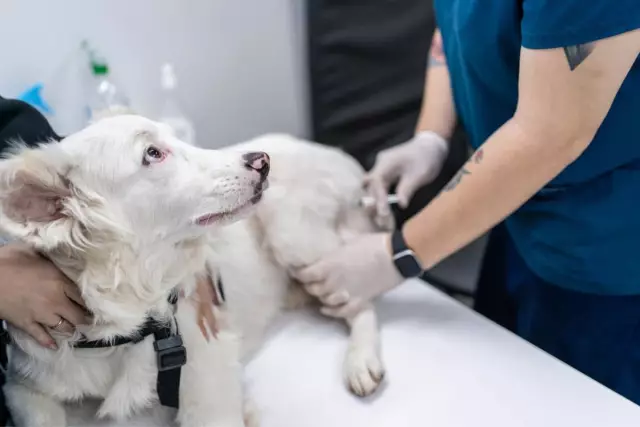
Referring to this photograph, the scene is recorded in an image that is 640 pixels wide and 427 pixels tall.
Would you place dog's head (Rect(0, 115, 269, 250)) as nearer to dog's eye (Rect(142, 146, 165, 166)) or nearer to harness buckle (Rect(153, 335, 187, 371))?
dog's eye (Rect(142, 146, 165, 166))

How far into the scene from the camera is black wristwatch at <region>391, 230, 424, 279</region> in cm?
104

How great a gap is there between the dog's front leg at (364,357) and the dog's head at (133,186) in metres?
0.30

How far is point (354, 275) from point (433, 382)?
0.21m

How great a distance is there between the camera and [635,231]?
97cm

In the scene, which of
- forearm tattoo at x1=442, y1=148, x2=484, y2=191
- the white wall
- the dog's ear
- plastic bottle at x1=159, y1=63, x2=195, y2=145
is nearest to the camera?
the dog's ear

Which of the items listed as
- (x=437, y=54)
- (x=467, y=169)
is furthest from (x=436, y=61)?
(x=467, y=169)

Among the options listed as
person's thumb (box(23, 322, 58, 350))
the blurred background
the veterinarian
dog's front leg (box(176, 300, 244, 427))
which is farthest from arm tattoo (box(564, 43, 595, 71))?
the blurred background

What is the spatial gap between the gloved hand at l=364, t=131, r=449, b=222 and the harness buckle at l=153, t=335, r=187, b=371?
1.67ft

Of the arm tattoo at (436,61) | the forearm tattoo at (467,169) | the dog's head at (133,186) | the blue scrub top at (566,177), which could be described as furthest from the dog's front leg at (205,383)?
the arm tattoo at (436,61)

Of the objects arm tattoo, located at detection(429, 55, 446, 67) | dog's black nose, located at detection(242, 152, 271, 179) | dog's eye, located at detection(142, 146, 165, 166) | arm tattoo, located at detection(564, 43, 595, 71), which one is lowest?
arm tattoo, located at detection(429, 55, 446, 67)

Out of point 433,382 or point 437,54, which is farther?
point 437,54

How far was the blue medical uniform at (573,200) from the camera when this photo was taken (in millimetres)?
797

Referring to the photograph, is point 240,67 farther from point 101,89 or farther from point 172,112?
point 101,89

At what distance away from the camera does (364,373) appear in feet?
3.17
